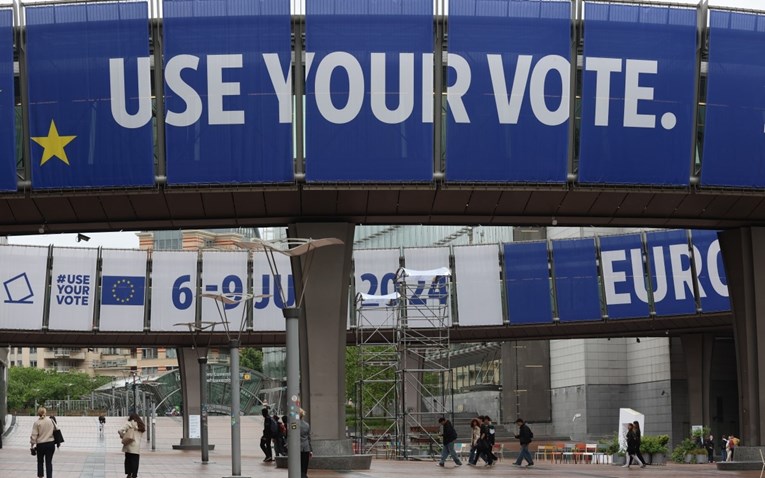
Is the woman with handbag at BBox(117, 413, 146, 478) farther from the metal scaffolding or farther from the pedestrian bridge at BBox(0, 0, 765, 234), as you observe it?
the metal scaffolding

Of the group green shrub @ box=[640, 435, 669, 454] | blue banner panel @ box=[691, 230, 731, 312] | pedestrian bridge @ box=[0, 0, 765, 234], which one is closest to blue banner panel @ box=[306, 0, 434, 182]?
pedestrian bridge @ box=[0, 0, 765, 234]

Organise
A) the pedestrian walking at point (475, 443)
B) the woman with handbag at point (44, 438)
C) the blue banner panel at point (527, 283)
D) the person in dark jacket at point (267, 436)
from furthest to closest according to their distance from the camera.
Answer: the blue banner panel at point (527, 283) < the pedestrian walking at point (475, 443) < the person in dark jacket at point (267, 436) < the woman with handbag at point (44, 438)

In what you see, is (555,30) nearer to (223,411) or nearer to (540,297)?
(540,297)

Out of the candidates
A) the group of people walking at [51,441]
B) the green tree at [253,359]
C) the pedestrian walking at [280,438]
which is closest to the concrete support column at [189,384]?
the pedestrian walking at [280,438]

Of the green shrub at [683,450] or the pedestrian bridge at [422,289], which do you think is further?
the green shrub at [683,450]

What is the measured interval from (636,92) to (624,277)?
69.2ft

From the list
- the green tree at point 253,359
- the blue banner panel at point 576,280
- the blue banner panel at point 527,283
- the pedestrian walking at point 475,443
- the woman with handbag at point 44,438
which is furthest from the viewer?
the green tree at point 253,359

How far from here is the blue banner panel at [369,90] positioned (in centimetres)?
2975

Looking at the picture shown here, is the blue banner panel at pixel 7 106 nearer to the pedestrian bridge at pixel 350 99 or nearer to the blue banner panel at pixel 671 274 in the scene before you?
the pedestrian bridge at pixel 350 99

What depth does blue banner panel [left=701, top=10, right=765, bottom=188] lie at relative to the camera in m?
31.4

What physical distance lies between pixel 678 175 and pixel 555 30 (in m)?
5.14

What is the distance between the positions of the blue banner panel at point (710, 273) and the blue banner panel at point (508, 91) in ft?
70.1

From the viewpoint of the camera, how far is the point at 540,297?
51969 millimetres

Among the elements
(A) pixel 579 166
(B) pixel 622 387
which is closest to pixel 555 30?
(A) pixel 579 166
